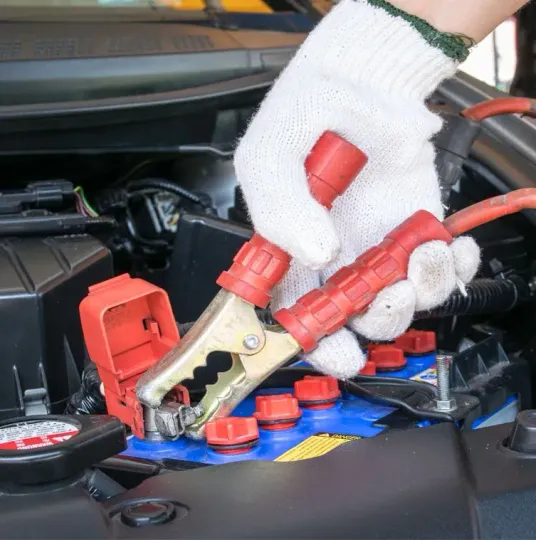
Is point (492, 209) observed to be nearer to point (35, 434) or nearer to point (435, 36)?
point (435, 36)

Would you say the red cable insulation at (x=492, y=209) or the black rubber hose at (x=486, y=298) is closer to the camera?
the red cable insulation at (x=492, y=209)

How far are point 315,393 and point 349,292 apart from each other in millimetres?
168

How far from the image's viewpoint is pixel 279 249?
2.92 feet

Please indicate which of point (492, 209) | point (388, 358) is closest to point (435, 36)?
point (492, 209)

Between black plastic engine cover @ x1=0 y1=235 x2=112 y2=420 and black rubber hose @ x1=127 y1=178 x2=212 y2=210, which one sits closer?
black plastic engine cover @ x1=0 y1=235 x2=112 y2=420

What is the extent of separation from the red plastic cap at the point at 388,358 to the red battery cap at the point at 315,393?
130mm

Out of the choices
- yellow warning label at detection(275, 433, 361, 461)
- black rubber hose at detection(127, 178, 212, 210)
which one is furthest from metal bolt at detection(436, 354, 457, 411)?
black rubber hose at detection(127, 178, 212, 210)

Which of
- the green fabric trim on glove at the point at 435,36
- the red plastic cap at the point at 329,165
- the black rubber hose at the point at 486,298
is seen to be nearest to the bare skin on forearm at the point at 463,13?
the green fabric trim on glove at the point at 435,36

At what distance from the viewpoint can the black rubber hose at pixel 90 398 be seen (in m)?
1.01

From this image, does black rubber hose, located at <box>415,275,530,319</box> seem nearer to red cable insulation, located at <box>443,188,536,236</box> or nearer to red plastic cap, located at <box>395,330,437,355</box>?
red plastic cap, located at <box>395,330,437,355</box>

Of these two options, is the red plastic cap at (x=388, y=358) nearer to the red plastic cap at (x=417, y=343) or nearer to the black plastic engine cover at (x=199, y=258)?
the red plastic cap at (x=417, y=343)

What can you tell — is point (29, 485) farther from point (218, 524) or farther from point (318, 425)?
point (318, 425)

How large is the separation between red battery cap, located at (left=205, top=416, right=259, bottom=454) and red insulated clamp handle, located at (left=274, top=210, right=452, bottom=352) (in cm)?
10

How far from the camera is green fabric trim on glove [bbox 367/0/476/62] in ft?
3.15
